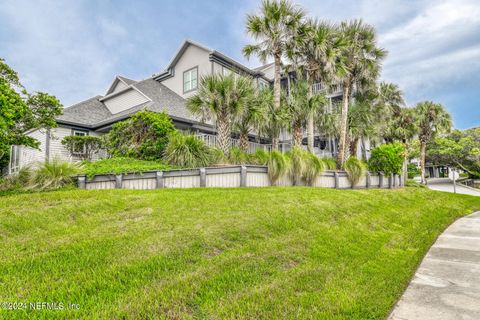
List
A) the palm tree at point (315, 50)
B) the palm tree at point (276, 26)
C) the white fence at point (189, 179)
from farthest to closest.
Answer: the palm tree at point (315, 50)
the palm tree at point (276, 26)
the white fence at point (189, 179)

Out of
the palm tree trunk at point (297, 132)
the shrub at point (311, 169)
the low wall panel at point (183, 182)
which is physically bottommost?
the low wall panel at point (183, 182)

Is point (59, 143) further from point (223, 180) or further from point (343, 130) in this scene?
point (343, 130)

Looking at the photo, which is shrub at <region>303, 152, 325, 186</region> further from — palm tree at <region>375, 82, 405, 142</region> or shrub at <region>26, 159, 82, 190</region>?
palm tree at <region>375, 82, 405, 142</region>

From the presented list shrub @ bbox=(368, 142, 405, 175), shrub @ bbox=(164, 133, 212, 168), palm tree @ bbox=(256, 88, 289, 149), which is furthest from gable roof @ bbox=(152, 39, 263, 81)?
shrub @ bbox=(368, 142, 405, 175)

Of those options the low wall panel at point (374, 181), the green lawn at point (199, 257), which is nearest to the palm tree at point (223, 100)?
the green lawn at point (199, 257)

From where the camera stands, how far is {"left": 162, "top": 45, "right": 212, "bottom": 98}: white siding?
19297 mm

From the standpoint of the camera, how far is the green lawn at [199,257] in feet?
8.57

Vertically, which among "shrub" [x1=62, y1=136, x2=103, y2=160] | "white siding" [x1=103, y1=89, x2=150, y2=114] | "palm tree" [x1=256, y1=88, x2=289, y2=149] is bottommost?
"shrub" [x1=62, y1=136, x2=103, y2=160]

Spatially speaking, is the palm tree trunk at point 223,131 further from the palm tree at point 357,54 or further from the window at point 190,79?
the window at point 190,79

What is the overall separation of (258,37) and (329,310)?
49.8 feet

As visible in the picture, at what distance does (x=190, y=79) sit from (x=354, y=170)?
13.3m

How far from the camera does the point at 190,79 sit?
20234 millimetres

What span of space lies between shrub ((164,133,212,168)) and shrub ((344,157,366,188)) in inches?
312

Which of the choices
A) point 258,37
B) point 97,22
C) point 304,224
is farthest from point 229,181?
point 97,22
